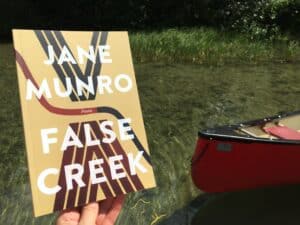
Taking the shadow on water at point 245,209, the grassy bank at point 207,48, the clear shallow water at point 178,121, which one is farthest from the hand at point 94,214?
the grassy bank at point 207,48

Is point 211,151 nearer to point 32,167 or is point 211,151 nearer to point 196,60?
point 32,167

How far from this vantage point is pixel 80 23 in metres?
22.1

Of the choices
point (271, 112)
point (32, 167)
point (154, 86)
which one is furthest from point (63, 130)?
point (154, 86)

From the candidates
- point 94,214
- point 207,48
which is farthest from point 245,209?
point 207,48

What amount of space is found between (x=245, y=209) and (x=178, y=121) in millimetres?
3737

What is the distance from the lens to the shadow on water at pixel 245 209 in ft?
19.0

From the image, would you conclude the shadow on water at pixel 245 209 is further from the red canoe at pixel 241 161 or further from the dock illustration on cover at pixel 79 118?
the dock illustration on cover at pixel 79 118

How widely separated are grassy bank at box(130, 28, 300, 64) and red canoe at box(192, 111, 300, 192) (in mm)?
10081

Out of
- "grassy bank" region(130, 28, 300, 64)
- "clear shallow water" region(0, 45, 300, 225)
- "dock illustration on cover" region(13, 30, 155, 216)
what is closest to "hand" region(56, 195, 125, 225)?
"dock illustration on cover" region(13, 30, 155, 216)

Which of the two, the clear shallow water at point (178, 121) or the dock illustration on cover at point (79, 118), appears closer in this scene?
the dock illustration on cover at point (79, 118)

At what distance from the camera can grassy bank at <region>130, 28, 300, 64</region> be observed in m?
16.3

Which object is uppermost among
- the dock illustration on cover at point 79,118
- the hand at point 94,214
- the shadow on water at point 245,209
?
the dock illustration on cover at point 79,118

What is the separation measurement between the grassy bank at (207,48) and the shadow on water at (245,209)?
9.85 m

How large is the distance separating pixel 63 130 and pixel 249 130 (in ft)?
13.9
